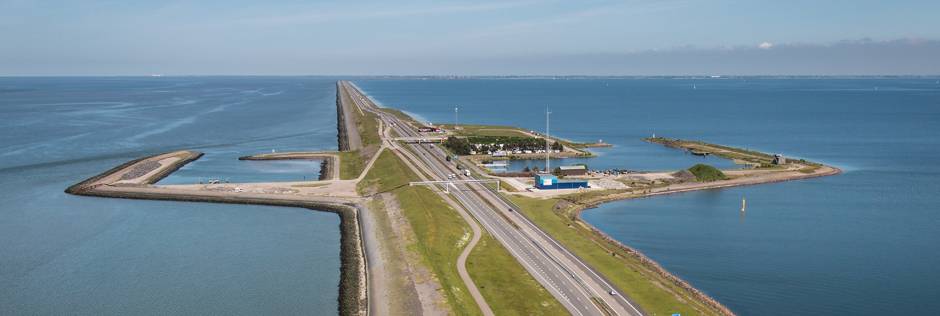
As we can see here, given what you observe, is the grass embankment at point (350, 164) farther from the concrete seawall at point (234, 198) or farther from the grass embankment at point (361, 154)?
the concrete seawall at point (234, 198)

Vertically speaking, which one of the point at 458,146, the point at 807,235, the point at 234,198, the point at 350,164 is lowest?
the point at 807,235

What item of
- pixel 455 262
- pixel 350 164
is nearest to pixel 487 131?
pixel 350 164

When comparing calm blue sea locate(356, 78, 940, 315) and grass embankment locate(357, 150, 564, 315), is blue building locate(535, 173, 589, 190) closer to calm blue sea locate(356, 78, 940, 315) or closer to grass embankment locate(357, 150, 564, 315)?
calm blue sea locate(356, 78, 940, 315)

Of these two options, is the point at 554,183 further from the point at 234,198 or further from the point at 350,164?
the point at 350,164

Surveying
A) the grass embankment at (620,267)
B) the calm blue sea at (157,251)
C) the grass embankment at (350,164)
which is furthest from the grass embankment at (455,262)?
the grass embankment at (350,164)

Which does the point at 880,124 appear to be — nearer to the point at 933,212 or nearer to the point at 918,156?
the point at 918,156
